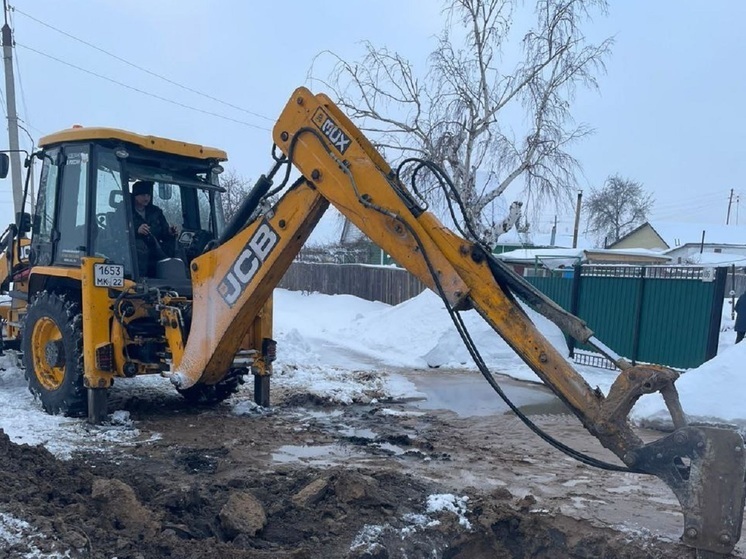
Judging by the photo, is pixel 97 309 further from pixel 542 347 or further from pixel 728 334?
pixel 728 334

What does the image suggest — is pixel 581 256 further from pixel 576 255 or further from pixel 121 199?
pixel 121 199

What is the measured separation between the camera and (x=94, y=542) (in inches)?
152

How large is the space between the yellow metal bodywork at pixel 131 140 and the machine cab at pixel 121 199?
0.01 meters

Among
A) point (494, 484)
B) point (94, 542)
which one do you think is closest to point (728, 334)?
point (494, 484)

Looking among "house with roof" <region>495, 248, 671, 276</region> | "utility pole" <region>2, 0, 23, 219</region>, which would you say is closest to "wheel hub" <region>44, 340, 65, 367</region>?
"utility pole" <region>2, 0, 23, 219</region>

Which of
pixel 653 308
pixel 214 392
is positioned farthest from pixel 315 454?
pixel 653 308

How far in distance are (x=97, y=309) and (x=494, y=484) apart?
408 centimetres

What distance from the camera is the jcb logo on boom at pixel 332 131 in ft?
18.0

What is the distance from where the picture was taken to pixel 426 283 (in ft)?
15.8

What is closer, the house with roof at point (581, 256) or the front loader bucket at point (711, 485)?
the front loader bucket at point (711, 485)

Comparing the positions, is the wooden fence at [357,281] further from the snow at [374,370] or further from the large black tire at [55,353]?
the large black tire at [55,353]

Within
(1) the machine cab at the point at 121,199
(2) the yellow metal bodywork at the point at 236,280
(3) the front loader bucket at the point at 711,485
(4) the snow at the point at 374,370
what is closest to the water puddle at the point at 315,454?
(2) the yellow metal bodywork at the point at 236,280

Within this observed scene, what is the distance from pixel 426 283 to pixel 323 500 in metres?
1.64

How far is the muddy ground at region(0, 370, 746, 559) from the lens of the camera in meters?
4.13
